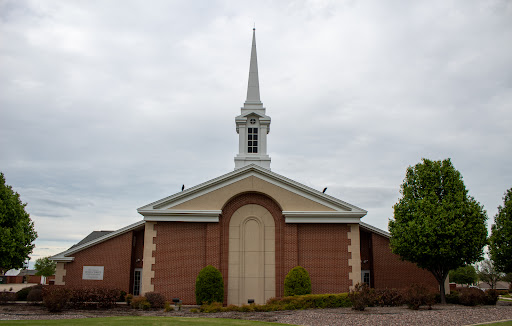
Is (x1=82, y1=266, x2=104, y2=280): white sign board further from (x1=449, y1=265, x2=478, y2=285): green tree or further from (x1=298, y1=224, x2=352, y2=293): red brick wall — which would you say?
(x1=449, y1=265, x2=478, y2=285): green tree

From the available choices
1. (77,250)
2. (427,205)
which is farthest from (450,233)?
(77,250)

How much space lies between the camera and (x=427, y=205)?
2030 centimetres

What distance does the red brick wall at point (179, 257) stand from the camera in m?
22.5

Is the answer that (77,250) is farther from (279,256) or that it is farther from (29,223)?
(279,256)

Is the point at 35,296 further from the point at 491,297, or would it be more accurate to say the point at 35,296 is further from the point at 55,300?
the point at 491,297

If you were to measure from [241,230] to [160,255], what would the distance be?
15.6 ft

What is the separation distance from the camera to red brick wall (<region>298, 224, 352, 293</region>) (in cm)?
2259

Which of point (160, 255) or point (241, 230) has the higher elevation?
point (241, 230)

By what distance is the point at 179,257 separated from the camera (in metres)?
23.0

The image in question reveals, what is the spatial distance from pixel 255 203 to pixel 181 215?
429 cm

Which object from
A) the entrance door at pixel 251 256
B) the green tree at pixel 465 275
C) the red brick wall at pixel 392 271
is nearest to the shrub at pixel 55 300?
the entrance door at pixel 251 256

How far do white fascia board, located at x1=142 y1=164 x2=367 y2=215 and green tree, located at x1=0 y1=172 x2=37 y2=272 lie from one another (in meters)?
6.40

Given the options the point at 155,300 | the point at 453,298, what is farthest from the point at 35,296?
the point at 453,298

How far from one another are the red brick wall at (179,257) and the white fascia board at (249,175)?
1.38 meters
